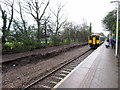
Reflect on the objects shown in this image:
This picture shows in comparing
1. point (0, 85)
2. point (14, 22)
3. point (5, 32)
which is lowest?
point (0, 85)

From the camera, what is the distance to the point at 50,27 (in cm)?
2286

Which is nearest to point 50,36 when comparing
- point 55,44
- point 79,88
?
point 55,44

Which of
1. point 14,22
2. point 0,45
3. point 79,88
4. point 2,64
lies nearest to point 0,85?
point 2,64

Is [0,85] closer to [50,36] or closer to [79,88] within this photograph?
[79,88]

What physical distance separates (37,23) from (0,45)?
30.0 ft

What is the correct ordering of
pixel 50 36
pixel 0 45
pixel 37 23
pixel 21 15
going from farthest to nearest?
pixel 50 36, pixel 37 23, pixel 21 15, pixel 0 45

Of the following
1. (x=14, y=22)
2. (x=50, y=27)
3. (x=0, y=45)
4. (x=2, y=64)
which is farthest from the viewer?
(x=50, y=27)

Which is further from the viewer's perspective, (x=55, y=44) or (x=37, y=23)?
(x=55, y=44)

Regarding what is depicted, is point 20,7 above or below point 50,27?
above

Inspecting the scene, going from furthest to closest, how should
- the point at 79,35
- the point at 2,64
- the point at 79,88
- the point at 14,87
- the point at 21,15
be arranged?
the point at 79,35 → the point at 21,15 → the point at 2,64 → the point at 14,87 → the point at 79,88

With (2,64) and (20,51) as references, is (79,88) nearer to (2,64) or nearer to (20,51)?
(2,64)

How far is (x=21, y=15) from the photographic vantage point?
15000 millimetres

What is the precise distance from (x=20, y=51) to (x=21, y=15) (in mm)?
7035

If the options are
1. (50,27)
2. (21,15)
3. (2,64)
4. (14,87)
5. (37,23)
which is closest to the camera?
(14,87)
